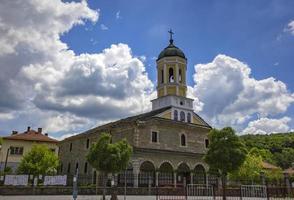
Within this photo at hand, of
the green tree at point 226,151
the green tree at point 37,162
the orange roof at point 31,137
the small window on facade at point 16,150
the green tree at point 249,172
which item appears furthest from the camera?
the orange roof at point 31,137

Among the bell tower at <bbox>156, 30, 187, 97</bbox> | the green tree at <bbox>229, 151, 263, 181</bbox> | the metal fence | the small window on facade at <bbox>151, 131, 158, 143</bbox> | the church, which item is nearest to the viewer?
the metal fence

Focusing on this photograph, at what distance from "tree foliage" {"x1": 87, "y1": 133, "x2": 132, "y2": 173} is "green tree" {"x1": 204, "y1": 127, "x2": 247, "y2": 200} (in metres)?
5.66

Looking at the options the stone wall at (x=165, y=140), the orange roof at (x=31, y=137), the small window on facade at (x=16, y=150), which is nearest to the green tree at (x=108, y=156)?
the stone wall at (x=165, y=140)

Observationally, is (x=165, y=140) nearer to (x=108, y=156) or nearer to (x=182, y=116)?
(x=182, y=116)

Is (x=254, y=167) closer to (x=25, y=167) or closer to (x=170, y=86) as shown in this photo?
(x=170, y=86)

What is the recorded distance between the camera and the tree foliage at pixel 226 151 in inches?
776

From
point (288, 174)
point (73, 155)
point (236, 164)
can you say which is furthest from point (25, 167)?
point (288, 174)

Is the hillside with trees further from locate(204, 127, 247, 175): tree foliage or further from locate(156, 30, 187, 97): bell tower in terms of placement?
locate(204, 127, 247, 175): tree foliage

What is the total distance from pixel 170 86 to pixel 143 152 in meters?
9.97

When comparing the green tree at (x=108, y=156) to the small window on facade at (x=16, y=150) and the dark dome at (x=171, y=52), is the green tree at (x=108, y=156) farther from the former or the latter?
the small window on facade at (x=16, y=150)

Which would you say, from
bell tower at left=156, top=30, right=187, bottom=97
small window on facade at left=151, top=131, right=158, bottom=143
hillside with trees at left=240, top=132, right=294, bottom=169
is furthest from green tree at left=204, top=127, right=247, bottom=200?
hillside with trees at left=240, top=132, right=294, bottom=169

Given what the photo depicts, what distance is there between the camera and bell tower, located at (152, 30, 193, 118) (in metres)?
36.3

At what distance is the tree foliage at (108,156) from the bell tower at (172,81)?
1652 cm

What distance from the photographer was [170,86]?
36.8 metres
